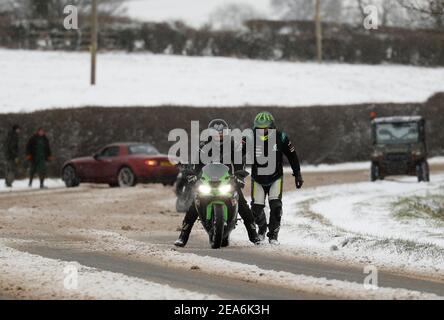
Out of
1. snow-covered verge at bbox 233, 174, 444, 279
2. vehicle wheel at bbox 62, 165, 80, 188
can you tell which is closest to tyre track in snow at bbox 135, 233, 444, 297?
snow-covered verge at bbox 233, 174, 444, 279

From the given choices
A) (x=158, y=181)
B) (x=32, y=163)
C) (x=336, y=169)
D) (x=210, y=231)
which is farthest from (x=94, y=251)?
(x=336, y=169)

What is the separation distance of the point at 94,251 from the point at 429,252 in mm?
4173

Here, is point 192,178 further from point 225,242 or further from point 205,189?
point 225,242

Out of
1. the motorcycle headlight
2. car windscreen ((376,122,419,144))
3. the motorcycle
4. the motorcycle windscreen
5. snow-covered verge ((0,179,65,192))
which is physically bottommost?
snow-covered verge ((0,179,65,192))

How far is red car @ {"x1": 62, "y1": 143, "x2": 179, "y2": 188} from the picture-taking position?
29.5 metres

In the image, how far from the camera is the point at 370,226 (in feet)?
58.2

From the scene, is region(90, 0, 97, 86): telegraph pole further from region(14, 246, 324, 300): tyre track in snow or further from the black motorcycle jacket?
region(14, 246, 324, 300): tyre track in snow

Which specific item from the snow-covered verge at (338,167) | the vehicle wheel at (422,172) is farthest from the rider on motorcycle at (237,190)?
the snow-covered verge at (338,167)

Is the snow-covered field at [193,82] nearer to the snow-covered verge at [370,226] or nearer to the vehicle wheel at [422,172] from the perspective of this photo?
the vehicle wheel at [422,172]

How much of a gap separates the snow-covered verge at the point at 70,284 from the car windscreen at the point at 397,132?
2207 cm

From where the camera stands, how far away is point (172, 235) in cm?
1622

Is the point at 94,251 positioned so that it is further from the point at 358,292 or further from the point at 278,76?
the point at 278,76

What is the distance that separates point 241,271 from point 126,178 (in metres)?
18.9

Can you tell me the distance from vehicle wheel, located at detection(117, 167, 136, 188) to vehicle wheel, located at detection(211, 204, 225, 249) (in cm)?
1584
